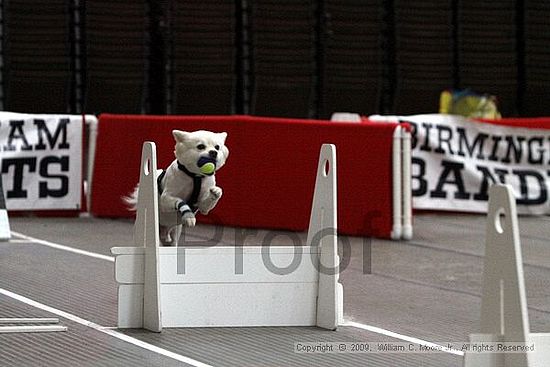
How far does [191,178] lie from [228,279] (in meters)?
0.53

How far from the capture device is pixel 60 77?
14.5 m

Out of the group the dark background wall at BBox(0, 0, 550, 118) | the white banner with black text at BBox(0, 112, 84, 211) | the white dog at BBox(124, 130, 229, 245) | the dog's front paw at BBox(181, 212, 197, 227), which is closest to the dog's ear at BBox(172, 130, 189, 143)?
the white dog at BBox(124, 130, 229, 245)

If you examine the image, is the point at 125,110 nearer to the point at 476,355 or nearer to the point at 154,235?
the point at 154,235

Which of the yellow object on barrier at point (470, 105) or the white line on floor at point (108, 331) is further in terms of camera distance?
the yellow object on barrier at point (470, 105)

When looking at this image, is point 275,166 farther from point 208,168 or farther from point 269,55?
point 269,55

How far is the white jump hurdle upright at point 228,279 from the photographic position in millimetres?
5227

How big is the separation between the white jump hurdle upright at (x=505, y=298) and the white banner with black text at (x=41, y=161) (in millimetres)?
6682

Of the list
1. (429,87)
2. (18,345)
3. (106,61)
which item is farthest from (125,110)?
(18,345)

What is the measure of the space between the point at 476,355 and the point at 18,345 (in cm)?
201

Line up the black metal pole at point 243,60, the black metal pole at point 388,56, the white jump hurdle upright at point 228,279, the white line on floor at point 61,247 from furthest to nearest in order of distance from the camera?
the black metal pole at point 388,56, the black metal pole at point 243,60, the white line on floor at point 61,247, the white jump hurdle upright at point 228,279

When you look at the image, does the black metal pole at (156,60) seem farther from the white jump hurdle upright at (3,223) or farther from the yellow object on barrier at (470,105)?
the white jump hurdle upright at (3,223)

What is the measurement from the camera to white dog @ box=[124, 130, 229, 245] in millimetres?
5441

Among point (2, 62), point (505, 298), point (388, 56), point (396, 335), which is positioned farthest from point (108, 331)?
point (388, 56)

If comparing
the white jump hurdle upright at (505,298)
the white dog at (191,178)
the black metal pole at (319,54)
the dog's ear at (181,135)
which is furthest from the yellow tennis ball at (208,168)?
the black metal pole at (319,54)
